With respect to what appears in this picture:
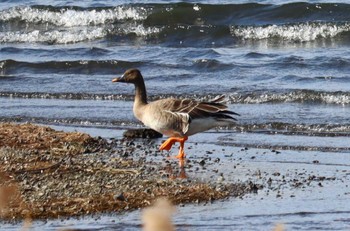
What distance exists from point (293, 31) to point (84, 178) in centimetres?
1316

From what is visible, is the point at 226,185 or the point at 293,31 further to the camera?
the point at 293,31

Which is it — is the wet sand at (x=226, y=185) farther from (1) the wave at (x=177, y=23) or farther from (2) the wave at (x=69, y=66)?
(1) the wave at (x=177, y=23)

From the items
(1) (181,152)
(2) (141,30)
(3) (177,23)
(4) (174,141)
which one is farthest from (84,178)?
(3) (177,23)

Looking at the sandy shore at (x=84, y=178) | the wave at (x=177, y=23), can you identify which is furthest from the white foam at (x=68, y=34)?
the sandy shore at (x=84, y=178)

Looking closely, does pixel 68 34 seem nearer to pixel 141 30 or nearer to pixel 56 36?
pixel 56 36

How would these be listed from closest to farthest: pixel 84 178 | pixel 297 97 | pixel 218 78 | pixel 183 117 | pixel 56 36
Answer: pixel 84 178 < pixel 183 117 < pixel 297 97 < pixel 218 78 < pixel 56 36

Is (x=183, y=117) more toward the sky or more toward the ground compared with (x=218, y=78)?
more toward the sky

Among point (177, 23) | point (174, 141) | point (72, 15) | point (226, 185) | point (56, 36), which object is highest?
point (72, 15)

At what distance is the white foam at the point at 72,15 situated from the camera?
79.8 ft

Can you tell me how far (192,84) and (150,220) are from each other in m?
12.9

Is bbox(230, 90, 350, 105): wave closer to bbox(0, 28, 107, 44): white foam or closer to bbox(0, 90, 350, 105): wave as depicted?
bbox(0, 90, 350, 105): wave

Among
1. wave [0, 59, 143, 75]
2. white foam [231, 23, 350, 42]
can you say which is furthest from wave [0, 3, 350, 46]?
wave [0, 59, 143, 75]

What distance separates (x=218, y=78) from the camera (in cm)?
1630

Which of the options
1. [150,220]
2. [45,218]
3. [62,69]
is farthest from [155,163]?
[62,69]
